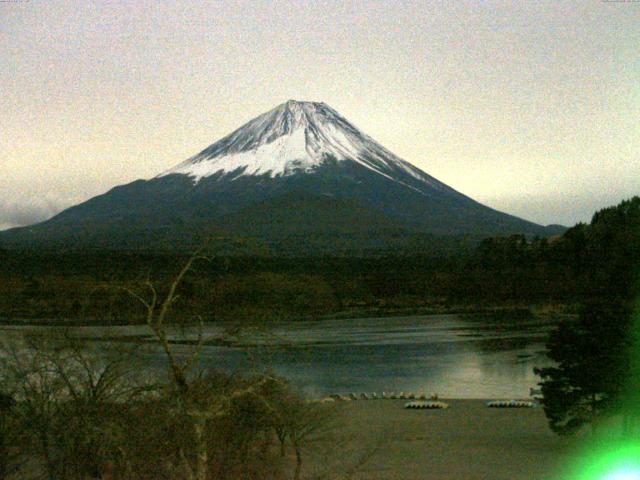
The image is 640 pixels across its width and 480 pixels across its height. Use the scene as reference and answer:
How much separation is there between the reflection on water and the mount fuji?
5237 cm

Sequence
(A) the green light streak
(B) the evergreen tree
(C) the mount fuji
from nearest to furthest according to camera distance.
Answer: (A) the green light streak → (B) the evergreen tree → (C) the mount fuji

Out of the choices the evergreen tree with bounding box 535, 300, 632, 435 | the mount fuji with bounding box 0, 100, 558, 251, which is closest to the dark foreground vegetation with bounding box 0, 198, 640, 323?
the evergreen tree with bounding box 535, 300, 632, 435

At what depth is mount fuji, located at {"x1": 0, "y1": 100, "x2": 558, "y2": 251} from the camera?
100812 millimetres

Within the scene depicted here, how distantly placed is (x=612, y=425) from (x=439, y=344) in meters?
15.4

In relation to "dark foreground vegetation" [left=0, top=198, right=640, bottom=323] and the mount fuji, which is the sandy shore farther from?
the mount fuji

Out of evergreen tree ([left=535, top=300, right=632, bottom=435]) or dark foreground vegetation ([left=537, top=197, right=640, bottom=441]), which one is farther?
evergreen tree ([left=535, top=300, right=632, bottom=435])

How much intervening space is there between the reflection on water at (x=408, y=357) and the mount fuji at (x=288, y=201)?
172 feet

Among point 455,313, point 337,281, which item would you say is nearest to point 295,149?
point 337,281

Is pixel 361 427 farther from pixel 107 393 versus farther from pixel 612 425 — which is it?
pixel 107 393

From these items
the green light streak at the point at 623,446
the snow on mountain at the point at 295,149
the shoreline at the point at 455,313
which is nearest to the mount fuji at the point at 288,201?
the snow on mountain at the point at 295,149

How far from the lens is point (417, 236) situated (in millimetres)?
98750

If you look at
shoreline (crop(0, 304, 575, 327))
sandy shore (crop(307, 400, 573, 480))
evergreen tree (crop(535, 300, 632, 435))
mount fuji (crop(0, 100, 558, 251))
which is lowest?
sandy shore (crop(307, 400, 573, 480))

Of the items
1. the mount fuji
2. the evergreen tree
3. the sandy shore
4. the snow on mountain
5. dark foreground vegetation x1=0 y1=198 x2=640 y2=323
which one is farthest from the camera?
the snow on mountain

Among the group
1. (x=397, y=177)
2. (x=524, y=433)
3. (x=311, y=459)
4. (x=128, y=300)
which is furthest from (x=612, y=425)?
(x=397, y=177)
